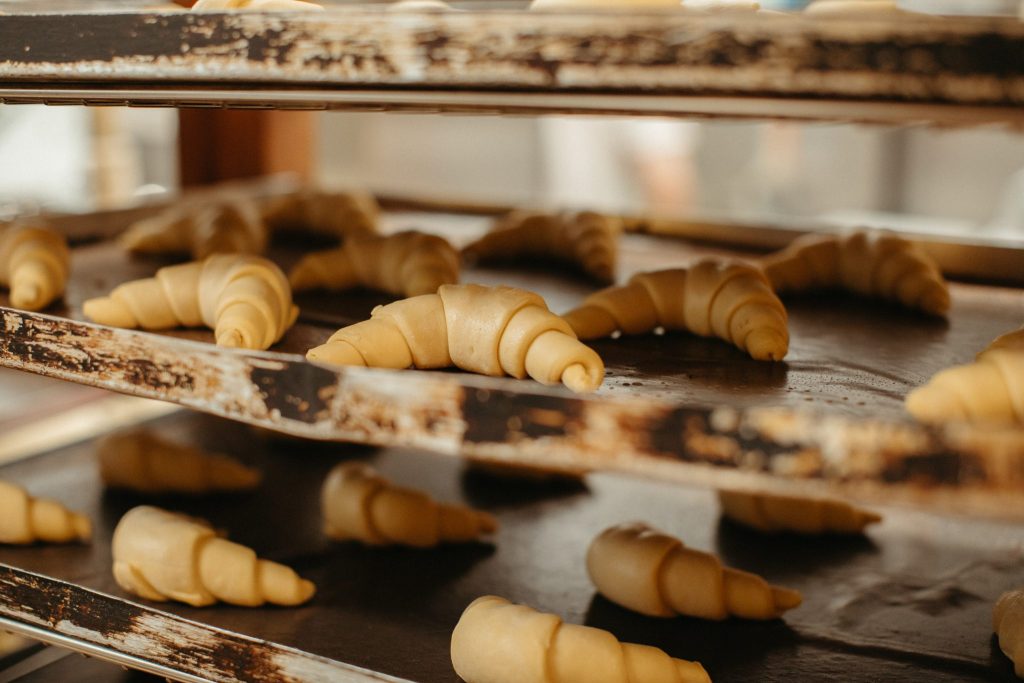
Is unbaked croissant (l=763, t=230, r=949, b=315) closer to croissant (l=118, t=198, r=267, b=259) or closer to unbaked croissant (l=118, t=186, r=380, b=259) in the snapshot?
unbaked croissant (l=118, t=186, r=380, b=259)

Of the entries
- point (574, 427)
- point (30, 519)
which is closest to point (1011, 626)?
point (574, 427)

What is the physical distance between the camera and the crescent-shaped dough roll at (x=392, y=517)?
1339 millimetres

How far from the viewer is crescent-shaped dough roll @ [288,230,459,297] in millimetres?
1289

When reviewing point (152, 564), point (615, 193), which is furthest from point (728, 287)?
point (615, 193)

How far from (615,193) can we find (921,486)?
10.8ft

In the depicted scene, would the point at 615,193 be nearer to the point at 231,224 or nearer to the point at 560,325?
the point at 231,224

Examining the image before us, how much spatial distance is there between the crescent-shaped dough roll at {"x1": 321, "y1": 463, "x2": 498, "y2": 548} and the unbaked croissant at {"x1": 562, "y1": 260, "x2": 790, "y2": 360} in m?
0.36

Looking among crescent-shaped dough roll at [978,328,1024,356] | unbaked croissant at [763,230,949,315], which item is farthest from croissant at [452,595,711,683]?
unbaked croissant at [763,230,949,315]

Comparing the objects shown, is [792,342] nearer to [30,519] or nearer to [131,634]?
[131,634]

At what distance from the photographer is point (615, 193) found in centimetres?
392

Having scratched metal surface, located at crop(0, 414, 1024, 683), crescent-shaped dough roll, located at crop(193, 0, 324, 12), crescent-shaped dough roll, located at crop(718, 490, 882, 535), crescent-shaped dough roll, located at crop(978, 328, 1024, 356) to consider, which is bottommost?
scratched metal surface, located at crop(0, 414, 1024, 683)

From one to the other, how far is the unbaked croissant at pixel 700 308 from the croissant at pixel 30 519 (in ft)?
2.37

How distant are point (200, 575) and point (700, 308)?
65 centimetres

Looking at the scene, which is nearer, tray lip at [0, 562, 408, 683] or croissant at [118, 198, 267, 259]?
tray lip at [0, 562, 408, 683]
